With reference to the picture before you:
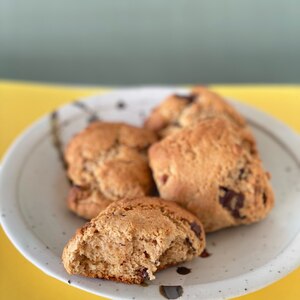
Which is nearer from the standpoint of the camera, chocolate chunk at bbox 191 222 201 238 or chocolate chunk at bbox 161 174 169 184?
chocolate chunk at bbox 191 222 201 238

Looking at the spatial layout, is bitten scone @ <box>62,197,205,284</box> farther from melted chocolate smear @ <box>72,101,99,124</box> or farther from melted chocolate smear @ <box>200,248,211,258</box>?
melted chocolate smear @ <box>72,101,99,124</box>

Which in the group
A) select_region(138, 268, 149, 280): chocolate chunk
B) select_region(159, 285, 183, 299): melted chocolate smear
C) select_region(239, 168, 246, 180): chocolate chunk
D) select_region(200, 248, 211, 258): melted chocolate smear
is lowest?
select_region(200, 248, 211, 258): melted chocolate smear

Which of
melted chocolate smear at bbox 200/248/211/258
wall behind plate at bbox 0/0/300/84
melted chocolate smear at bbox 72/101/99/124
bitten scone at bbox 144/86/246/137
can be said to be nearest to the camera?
melted chocolate smear at bbox 200/248/211/258

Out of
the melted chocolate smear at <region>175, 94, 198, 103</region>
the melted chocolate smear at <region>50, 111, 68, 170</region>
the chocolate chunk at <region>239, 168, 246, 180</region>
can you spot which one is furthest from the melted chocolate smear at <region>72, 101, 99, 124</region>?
the chocolate chunk at <region>239, 168, 246, 180</region>

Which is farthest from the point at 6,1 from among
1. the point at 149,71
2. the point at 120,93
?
the point at 120,93

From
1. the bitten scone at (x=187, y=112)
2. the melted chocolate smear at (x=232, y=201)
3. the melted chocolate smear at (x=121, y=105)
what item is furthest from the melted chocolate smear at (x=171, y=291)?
the melted chocolate smear at (x=121, y=105)

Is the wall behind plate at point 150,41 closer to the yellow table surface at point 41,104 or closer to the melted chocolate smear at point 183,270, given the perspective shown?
the yellow table surface at point 41,104
